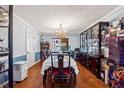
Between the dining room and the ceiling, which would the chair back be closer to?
the dining room

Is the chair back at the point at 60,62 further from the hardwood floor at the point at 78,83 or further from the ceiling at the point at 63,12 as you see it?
the ceiling at the point at 63,12

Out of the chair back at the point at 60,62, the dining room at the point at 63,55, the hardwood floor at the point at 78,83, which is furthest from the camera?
the hardwood floor at the point at 78,83

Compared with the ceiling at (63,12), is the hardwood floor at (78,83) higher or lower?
lower

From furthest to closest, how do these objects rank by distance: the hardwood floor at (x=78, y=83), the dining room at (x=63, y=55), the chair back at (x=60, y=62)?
the hardwood floor at (x=78, y=83) → the chair back at (x=60, y=62) → the dining room at (x=63, y=55)

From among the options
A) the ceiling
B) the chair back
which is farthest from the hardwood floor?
the ceiling

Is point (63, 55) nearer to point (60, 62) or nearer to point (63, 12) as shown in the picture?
point (60, 62)


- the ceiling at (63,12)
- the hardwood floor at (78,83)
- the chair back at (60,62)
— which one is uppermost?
the ceiling at (63,12)

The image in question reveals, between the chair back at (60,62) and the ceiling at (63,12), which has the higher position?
the ceiling at (63,12)

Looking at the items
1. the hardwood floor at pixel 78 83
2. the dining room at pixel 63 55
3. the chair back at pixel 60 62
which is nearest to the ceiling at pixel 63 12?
the dining room at pixel 63 55

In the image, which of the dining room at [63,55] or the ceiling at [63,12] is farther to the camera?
the ceiling at [63,12]

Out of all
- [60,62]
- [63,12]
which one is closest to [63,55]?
[60,62]

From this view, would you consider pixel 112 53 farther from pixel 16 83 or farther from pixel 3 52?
pixel 16 83

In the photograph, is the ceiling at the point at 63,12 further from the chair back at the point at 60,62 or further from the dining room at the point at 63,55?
the chair back at the point at 60,62
